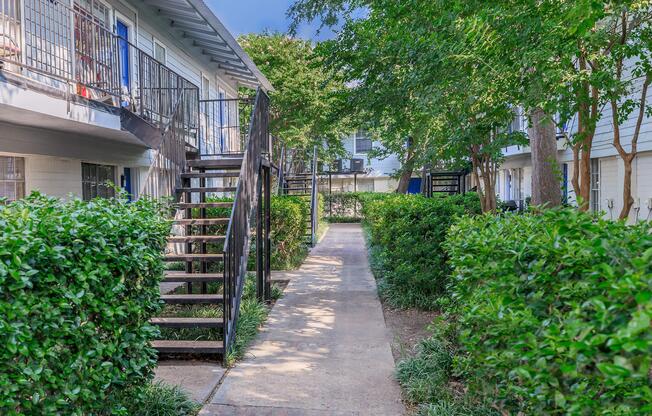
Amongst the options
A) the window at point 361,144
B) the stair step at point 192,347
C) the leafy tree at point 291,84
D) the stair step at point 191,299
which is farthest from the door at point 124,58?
the window at point 361,144

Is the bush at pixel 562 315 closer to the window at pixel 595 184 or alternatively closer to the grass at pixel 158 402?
the grass at pixel 158 402

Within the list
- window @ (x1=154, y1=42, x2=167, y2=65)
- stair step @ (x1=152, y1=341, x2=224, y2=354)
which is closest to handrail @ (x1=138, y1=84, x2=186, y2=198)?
stair step @ (x1=152, y1=341, x2=224, y2=354)

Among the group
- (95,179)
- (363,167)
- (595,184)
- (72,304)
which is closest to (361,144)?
(363,167)

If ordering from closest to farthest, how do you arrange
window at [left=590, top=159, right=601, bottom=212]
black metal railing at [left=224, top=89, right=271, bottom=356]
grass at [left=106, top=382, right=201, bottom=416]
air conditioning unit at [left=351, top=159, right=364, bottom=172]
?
grass at [left=106, top=382, right=201, bottom=416] < black metal railing at [left=224, top=89, right=271, bottom=356] < window at [left=590, top=159, right=601, bottom=212] < air conditioning unit at [left=351, top=159, right=364, bottom=172]

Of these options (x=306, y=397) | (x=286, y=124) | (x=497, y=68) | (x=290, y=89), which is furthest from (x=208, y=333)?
(x=286, y=124)

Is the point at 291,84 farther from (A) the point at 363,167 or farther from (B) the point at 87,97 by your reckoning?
(B) the point at 87,97

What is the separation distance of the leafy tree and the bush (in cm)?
1899

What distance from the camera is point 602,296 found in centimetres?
168

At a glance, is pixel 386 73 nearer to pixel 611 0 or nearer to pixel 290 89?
pixel 611 0

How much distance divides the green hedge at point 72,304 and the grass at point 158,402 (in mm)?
122

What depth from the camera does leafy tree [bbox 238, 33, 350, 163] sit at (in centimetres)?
2228

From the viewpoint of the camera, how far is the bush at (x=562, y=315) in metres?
1.56

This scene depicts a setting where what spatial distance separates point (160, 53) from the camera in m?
11.8

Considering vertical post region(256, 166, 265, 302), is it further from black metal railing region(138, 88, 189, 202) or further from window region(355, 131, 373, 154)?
window region(355, 131, 373, 154)
